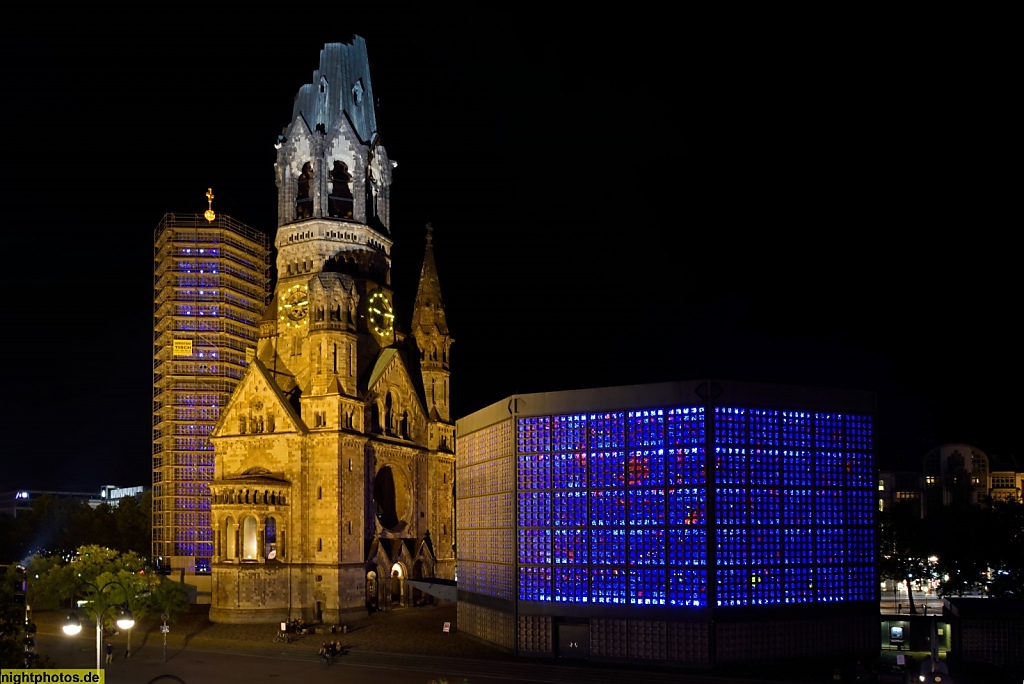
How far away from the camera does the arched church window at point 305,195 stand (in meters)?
94.2

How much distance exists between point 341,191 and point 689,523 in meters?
49.4

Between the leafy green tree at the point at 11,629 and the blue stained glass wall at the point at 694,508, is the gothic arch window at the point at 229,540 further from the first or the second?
the leafy green tree at the point at 11,629

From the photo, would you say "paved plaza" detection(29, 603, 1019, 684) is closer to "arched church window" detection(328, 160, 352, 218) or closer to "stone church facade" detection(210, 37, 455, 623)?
"stone church facade" detection(210, 37, 455, 623)

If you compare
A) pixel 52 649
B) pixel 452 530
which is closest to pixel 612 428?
pixel 52 649

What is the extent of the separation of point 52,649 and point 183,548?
127 feet

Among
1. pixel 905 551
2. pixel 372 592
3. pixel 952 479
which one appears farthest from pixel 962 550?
pixel 372 592

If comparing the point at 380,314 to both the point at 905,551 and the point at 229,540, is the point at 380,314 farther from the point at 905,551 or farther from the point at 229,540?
the point at 905,551

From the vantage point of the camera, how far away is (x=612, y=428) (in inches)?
2351

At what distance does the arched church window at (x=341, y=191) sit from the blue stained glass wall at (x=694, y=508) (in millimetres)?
38245

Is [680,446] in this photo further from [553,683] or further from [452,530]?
[452,530]

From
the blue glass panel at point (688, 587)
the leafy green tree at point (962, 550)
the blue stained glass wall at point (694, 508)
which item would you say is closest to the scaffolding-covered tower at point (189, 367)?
the blue stained glass wall at point (694, 508)

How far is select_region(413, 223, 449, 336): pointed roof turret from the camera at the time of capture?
325ft

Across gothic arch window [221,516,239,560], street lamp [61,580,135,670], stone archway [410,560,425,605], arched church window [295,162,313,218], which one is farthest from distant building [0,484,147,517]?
street lamp [61,580,135,670]

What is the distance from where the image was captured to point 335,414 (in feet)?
268
